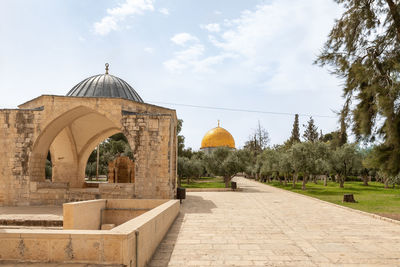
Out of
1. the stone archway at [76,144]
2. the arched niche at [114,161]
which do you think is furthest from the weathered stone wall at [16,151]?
the arched niche at [114,161]

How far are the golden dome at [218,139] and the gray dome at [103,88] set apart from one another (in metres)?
29.1

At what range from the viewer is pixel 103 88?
1622cm

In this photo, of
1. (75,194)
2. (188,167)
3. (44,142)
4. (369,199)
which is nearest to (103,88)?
(44,142)

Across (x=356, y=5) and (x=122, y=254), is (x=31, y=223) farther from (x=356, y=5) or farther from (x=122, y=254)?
(x=356, y=5)

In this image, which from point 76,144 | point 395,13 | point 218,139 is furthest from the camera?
point 218,139

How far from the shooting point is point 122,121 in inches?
455

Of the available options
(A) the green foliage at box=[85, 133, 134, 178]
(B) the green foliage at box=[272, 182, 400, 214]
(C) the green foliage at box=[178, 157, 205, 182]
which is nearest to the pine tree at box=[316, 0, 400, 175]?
(B) the green foliage at box=[272, 182, 400, 214]

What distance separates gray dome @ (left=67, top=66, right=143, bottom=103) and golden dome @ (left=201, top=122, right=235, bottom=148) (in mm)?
29117

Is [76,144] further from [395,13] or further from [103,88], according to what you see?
[395,13]

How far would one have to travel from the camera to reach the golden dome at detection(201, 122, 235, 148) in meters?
45.5

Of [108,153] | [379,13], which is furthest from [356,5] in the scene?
[108,153]

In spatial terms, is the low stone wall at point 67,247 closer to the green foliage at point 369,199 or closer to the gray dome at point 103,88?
the green foliage at point 369,199

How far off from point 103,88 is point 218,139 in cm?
3083

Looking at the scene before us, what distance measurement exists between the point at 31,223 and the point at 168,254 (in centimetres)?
501
